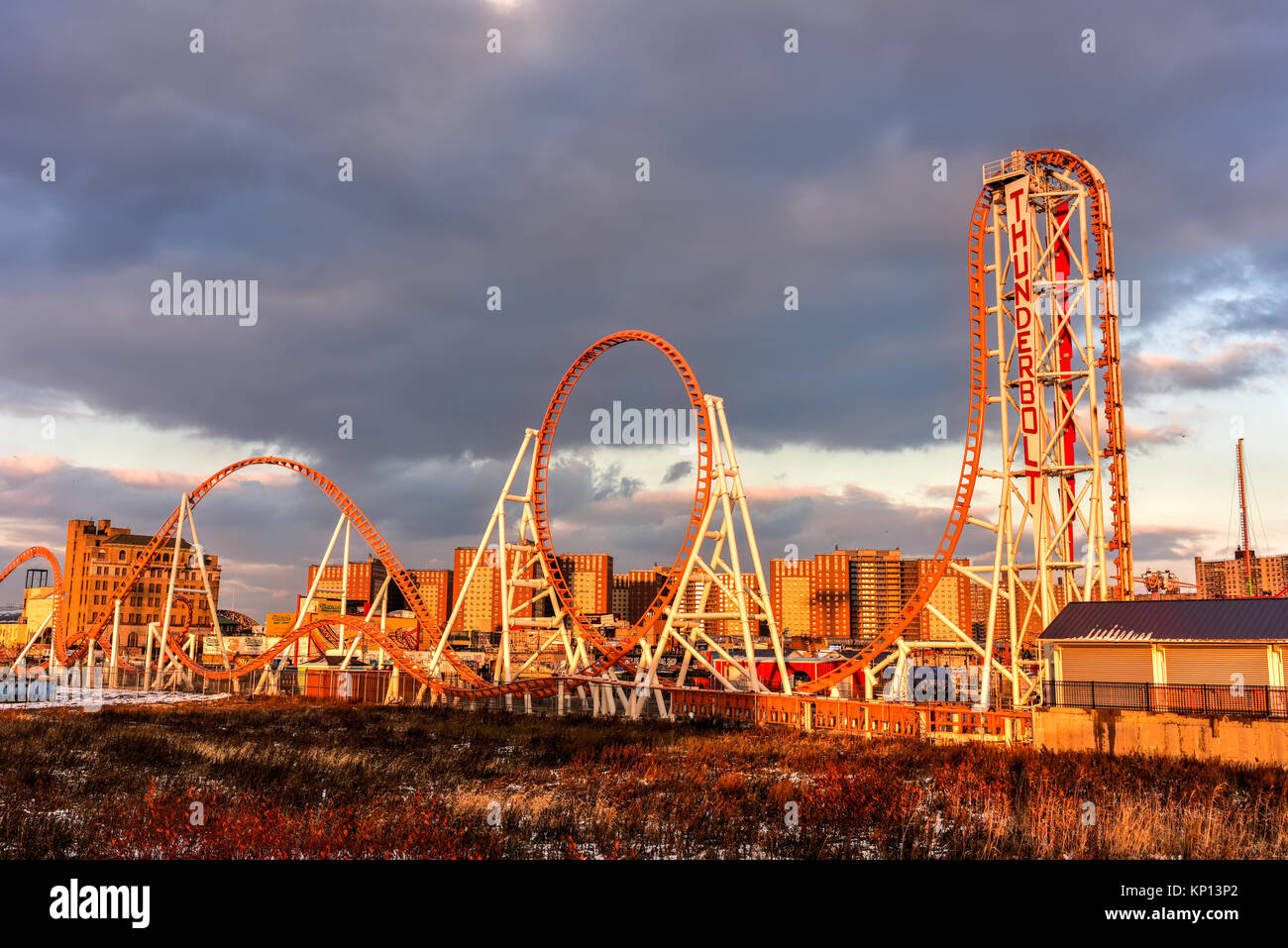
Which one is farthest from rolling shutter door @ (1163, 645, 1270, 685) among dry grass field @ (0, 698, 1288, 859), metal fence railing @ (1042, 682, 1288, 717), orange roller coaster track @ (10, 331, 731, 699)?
orange roller coaster track @ (10, 331, 731, 699)

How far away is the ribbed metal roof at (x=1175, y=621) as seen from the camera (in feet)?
65.5

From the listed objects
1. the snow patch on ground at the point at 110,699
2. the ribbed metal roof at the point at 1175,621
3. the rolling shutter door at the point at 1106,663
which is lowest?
the snow patch on ground at the point at 110,699

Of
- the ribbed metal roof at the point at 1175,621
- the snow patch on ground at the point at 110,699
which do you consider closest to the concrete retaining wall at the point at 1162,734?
the ribbed metal roof at the point at 1175,621

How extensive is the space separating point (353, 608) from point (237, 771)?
9095 cm

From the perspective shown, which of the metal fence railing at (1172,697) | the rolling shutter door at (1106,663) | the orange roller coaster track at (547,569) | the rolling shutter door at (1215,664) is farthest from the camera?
the orange roller coaster track at (547,569)

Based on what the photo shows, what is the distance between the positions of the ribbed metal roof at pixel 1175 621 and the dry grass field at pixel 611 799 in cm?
380

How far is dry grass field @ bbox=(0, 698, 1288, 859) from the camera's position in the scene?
10570 millimetres

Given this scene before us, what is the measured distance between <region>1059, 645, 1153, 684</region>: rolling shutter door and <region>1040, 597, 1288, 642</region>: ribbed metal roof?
0.34 meters

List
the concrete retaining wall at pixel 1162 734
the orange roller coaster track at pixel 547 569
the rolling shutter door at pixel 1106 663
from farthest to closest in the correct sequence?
the orange roller coaster track at pixel 547 569, the rolling shutter door at pixel 1106 663, the concrete retaining wall at pixel 1162 734

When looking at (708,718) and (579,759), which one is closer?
(579,759)

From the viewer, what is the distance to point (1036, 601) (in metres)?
27.9

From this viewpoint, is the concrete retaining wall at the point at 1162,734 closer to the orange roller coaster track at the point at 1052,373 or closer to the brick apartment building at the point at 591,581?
→ the orange roller coaster track at the point at 1052,373
